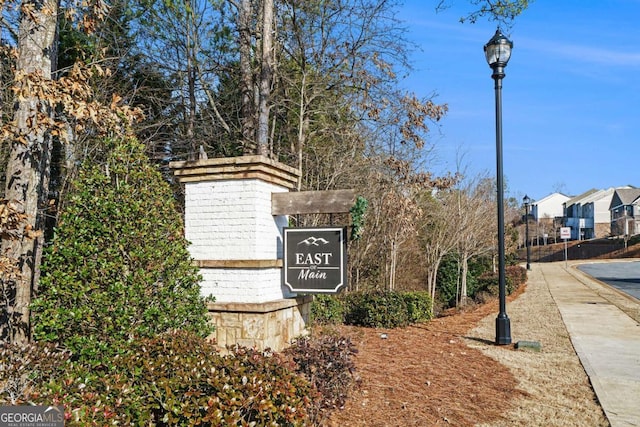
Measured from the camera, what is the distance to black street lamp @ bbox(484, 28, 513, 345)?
816 cm

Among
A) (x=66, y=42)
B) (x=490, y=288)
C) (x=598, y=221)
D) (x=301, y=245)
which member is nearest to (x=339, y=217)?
(x=301, y=245)

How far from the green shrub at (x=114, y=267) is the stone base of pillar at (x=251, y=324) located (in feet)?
2.18

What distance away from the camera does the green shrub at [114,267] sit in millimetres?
4516

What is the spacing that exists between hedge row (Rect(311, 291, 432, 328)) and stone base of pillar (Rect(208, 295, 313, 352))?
3.30 m

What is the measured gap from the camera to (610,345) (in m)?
8.37

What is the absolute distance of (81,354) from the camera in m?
4.46

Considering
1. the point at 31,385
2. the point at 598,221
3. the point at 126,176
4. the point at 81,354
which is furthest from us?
the point at 598,221

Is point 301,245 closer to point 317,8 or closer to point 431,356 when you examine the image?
point 431,356

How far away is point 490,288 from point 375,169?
739 cm

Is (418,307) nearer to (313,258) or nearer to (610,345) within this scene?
(610,345)

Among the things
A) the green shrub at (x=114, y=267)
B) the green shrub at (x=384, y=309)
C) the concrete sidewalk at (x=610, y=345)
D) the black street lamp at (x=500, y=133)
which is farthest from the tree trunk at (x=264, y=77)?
the concrete sidewalk at (x=610, y=345)

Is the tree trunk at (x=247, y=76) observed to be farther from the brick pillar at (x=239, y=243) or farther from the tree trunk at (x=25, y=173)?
the tree trunk at (x=25, y=173)

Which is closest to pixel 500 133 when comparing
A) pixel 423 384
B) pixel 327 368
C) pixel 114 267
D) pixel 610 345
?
pixel 610 345

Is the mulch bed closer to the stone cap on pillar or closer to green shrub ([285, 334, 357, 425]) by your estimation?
green shrub ([285, 334, 357, 425])
